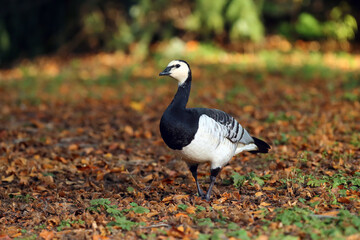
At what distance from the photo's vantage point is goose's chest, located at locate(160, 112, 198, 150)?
500 centimetres

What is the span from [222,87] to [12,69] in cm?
871

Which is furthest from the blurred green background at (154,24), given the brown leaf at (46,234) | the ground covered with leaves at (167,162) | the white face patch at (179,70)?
the brown leaf at (46,234)

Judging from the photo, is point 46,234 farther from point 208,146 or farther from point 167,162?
point 167,162

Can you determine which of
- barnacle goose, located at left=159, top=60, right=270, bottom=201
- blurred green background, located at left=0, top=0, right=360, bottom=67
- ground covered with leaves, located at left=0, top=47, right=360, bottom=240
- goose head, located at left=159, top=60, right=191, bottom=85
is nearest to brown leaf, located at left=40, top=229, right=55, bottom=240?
ground covered with leaves, located at left=0, top=47, right=360, bottom=240

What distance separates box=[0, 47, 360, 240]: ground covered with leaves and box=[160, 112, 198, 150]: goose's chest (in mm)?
689

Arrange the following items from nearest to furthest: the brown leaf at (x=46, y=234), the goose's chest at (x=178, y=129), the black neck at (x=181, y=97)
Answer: the brown leaf at (x=46, y=234) < the goose's chest at (x=178, y=129) < the black neck at (x=181, y=97)

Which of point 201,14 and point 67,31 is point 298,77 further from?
point 67,31

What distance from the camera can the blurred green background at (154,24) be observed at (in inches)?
637

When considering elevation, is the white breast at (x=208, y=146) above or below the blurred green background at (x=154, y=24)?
below

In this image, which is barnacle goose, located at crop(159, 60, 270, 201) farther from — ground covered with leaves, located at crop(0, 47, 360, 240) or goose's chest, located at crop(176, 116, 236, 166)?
ground covered with leaves, located at crop(0, 47, 360, 240)

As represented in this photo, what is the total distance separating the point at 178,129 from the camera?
500cm

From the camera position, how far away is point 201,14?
16078 mm

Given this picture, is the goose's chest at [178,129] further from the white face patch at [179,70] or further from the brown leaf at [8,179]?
the brown leaf at [8,179]

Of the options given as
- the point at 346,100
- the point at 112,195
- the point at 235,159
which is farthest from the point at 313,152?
the point at 346,100
